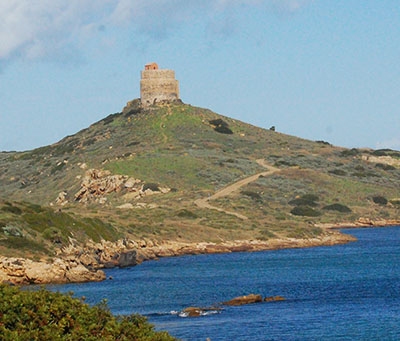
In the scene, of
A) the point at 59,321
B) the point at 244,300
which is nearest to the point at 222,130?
the point at 244,300

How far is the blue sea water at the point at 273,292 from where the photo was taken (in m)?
53.7

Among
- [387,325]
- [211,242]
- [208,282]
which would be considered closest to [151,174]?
[211,242]

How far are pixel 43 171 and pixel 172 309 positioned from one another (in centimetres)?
13129

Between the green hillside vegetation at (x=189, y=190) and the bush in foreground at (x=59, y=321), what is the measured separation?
48838 millimetres

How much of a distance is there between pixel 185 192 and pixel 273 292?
78.1 meters

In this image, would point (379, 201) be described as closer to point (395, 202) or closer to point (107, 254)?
point (395, 202)

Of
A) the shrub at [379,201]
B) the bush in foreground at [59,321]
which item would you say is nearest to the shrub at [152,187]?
the shrub at [379,201]

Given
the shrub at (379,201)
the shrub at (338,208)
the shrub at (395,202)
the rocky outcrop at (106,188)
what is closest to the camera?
the rocky outcrop at (106,188)

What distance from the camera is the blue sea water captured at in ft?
176

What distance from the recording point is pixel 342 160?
636 ft

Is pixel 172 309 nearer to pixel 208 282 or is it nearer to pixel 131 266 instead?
pixel 208 282

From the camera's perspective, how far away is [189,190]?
153625 millimetres

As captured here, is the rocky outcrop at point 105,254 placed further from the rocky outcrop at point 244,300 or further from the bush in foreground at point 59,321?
the bush in foreground at point 59,321

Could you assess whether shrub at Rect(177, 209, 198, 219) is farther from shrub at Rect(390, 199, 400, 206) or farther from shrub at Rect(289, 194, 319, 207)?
shrub at Rect(390, 199, 400, 206)
